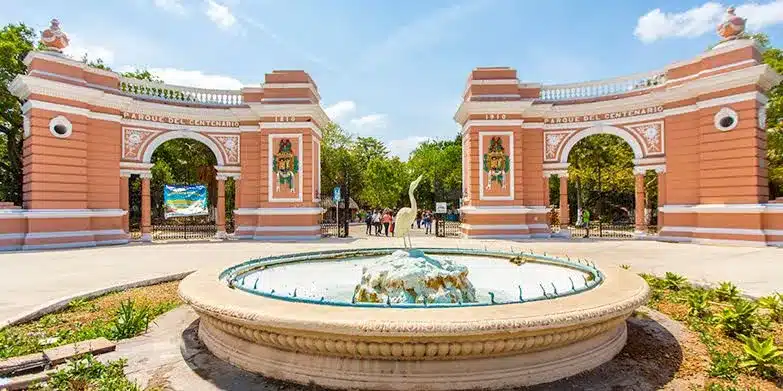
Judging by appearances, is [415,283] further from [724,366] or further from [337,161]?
[337,161]

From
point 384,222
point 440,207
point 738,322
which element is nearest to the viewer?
point 738,322

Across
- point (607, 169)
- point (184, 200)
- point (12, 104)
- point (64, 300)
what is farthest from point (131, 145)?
point (607, 169)

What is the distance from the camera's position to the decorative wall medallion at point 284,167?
60.5ft

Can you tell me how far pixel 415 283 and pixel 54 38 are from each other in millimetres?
17679

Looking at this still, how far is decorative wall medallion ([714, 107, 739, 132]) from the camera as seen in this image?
1508cm

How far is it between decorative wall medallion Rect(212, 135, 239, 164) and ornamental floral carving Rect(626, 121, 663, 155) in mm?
16331

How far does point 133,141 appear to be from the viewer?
58.0 ft

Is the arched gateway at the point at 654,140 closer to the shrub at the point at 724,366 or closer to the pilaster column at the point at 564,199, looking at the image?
the pilaster column at the point at 564,199

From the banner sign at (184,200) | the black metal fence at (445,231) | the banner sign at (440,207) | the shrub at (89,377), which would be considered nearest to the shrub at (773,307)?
A: the shrub at (89,377)

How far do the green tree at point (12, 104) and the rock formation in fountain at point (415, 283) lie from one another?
73.5 feet

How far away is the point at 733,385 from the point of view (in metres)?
3.51

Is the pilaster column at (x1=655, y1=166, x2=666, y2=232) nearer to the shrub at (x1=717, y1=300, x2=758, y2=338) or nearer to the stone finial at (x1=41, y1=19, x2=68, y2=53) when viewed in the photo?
the shrub at (x1=717, y1=300, x2=758, y2=338)

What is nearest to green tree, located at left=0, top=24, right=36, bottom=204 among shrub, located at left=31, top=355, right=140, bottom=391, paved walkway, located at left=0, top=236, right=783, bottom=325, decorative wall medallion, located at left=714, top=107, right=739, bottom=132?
paved walkway, located at left=0, top=236, right=783, bottom=325

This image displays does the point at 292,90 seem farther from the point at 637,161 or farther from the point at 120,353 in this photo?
the point at 120,353
